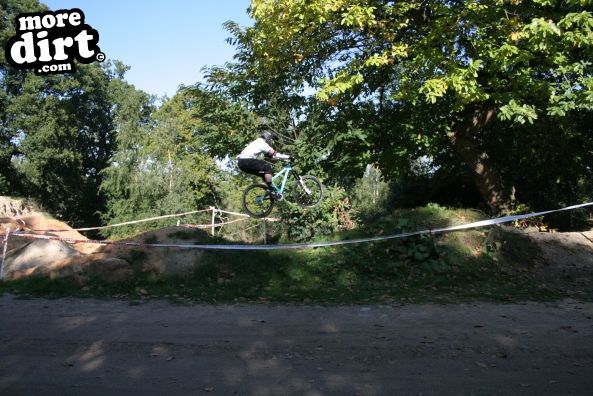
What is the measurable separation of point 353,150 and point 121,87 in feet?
142

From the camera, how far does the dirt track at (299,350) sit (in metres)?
5.24

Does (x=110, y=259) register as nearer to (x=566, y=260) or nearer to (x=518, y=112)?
(x=518, y=112)

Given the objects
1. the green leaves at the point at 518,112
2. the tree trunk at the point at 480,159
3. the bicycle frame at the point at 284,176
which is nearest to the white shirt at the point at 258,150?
the bicycle frame at the point at 284,176

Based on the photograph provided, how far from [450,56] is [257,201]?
5776 millimetres

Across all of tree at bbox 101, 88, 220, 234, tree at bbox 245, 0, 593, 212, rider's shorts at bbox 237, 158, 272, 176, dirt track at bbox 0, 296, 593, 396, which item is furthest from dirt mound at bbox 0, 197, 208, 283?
tree at bbox 101, 88, 220, 234

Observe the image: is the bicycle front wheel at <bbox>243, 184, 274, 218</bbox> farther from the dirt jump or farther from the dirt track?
the dirt track

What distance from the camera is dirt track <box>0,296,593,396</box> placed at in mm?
5238

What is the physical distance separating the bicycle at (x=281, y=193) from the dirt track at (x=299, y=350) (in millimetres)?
3070

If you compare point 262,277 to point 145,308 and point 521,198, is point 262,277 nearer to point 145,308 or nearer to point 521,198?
point 145,308

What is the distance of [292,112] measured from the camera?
15336mm

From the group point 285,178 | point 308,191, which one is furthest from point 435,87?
point 285,178

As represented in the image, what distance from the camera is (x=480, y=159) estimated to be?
14906mm

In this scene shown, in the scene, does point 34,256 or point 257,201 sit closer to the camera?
point 257,201

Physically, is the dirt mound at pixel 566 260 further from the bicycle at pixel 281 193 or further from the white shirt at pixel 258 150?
the white shirt at pixel 258 150
